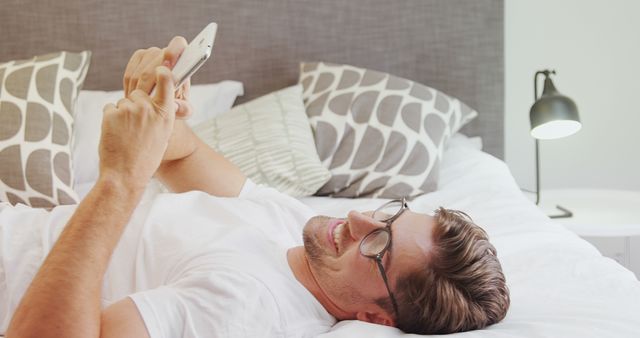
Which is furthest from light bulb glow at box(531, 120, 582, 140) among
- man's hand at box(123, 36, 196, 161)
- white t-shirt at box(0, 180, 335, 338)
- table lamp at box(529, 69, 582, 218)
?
man's hand at box(123, 36, 196, 161)

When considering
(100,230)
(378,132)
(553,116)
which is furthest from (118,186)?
(553,116)

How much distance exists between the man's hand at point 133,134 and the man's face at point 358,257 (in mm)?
366

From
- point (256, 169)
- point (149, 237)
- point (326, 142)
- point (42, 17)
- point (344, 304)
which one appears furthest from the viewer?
point (42, 17)

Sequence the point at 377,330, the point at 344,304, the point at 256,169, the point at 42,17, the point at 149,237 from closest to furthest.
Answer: the point at 377,330, the point at 344,304, the point at 149,237, the point at 256,169, the point at 42,17

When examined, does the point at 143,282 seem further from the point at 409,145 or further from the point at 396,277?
the point at 409,145

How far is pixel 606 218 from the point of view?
2287mm

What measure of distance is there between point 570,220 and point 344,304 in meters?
1.29

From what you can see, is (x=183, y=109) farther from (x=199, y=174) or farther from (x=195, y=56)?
(x=199, y=174)

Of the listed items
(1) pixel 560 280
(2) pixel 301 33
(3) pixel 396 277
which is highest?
(2) pixel 301 33

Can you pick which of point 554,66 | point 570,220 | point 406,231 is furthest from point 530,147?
point 406,231

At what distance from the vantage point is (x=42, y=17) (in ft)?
8.55

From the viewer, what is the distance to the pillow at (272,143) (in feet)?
6.81

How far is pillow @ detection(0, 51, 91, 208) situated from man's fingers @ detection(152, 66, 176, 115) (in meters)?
1.05

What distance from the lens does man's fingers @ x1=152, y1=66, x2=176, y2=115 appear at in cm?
108
